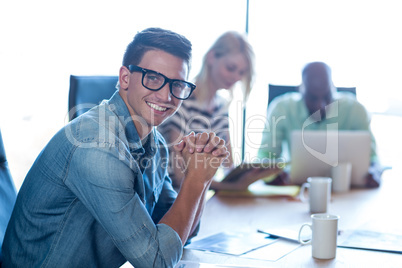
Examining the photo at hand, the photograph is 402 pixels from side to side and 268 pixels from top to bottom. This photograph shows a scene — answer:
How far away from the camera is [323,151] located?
217 centimetres

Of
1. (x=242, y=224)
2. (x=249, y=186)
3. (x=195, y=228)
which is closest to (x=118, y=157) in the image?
(x=195, y=228)

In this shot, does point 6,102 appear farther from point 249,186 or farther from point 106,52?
point 249,186

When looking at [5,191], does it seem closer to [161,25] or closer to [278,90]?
[278,90]

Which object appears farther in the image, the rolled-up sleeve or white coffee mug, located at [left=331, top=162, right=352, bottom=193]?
white coffee mug, located at [left=331, top=162, right=352, bottom=193]

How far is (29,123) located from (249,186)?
2.84 m

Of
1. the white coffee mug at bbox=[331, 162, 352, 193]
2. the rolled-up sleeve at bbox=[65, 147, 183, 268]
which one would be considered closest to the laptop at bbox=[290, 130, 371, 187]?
the white coffee mug at bbox=[331, 162, 352, 193]

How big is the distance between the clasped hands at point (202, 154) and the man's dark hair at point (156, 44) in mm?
222

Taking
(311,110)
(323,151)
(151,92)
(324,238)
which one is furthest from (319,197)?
(311,110)

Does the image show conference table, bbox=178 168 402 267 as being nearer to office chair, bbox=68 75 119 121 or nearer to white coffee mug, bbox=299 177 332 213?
white coffee mug, bbox=299 177 332 213

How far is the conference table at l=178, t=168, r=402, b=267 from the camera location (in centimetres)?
116

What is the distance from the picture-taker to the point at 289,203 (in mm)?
1930

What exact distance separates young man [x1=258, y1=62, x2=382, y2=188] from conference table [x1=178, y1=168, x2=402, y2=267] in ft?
2.42

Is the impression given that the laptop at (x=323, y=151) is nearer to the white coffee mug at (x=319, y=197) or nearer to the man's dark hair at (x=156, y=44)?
the white coffee mug at (x=319, y=197)

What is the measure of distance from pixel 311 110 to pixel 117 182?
7.80ft
